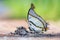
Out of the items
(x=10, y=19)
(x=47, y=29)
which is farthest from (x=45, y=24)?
(x=10, y=19)

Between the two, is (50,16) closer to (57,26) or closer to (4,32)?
(57,26)

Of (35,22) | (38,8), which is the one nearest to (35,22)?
(35,22)

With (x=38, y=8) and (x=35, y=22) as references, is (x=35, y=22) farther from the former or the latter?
(x=38, y=8)

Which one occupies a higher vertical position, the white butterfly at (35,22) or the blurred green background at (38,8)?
the blurred green background at (38,8)

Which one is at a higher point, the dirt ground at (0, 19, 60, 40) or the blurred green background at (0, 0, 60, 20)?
the blurred green background at (0, 0, 60, 20)

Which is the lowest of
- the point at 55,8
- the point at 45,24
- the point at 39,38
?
the point at 39,38

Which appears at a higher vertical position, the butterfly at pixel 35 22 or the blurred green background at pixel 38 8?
the blurred green background at pixel 38 8
